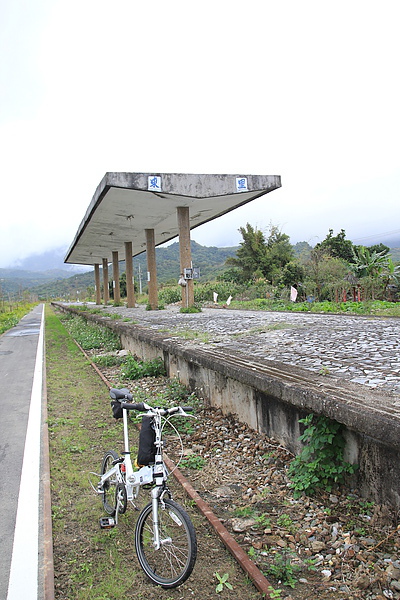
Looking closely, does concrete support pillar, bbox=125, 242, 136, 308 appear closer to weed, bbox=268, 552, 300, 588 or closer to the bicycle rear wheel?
the bicycle rear wheel

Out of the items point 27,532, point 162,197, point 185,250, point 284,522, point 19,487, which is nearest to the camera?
point 284,522

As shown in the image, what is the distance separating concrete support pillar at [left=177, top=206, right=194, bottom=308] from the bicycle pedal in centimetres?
1211

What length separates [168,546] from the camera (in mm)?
2613

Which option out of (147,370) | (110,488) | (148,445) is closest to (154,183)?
(147,370)

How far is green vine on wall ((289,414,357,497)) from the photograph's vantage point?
3199 mm

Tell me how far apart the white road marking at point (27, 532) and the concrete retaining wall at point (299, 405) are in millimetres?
2175

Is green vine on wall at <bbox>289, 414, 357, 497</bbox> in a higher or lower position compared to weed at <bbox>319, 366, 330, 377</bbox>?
lower

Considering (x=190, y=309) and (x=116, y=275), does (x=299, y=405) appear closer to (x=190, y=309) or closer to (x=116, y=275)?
(x=190, y=309)

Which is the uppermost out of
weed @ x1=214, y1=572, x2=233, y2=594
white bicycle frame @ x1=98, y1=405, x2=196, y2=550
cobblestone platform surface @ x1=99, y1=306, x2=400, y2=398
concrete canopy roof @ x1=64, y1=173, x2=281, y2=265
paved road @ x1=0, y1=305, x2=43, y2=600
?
concrete canopy roof @ x1=64, y1=173, x2=281, y2=265

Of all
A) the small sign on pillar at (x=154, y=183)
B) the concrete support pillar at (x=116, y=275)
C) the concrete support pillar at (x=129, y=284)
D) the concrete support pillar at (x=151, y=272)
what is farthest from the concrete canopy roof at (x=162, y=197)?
the concrete support pillar at (x=116, y=275)

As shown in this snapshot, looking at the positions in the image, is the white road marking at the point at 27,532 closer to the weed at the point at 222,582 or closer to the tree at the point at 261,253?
the weed at the point at 222,582

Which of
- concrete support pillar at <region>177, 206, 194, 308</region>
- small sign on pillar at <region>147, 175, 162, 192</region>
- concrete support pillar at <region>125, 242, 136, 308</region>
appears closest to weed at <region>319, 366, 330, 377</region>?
small sign on pillar at <region>147, 175, 162, 192</region>

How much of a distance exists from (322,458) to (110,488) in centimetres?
168

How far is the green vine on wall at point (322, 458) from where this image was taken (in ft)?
10.5
